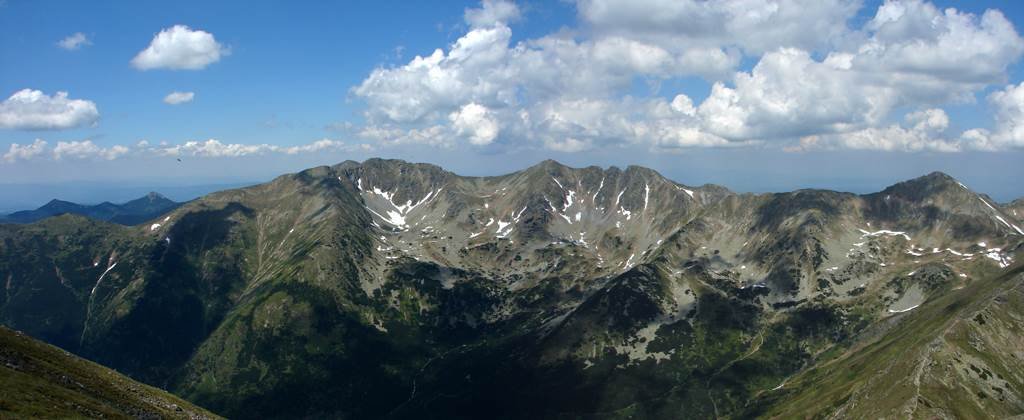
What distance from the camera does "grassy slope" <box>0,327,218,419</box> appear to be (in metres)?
79.6

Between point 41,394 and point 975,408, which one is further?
point 975,408

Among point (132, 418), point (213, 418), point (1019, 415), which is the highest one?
point (132, 418)

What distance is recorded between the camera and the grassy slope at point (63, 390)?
261 ft

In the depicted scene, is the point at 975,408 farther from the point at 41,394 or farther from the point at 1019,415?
the point at 41,394

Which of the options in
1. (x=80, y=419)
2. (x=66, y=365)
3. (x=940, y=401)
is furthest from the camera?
(x=940, y=401)

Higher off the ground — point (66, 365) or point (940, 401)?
point (66, 365)

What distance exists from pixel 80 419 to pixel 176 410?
30.3 metres

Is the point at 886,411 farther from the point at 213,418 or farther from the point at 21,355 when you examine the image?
the point at 21,355

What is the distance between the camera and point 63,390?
9056 cm

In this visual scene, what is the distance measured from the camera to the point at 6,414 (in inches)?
2781


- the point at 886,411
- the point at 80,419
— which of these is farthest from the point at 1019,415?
the point at 80,419

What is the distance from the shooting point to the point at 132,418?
9188 centimetres

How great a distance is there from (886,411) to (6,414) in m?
242

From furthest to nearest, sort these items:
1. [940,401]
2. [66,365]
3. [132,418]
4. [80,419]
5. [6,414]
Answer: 1. [940,401]
2. [66,365]
3. [132,418]
4. [80,419]
5. [6,414]
